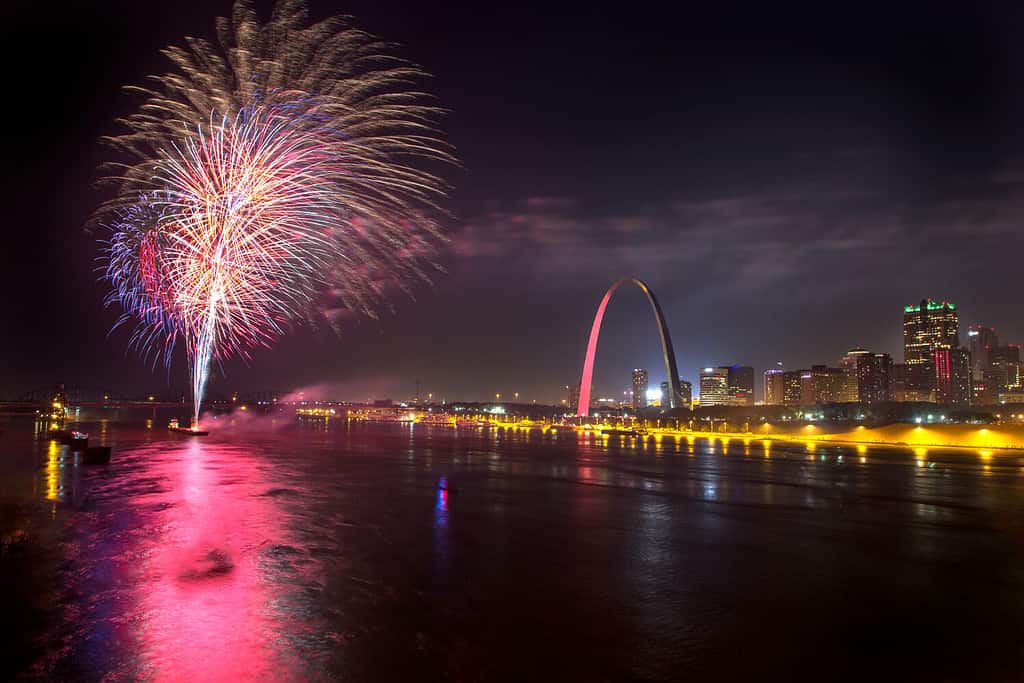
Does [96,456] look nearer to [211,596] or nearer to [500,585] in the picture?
[211,596]


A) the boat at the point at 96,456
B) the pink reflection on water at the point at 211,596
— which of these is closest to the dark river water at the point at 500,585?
the pink reflection on water at the point at 211,596

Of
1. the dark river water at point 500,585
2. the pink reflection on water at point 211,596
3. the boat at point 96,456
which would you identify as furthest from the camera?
the boat at point 96,456

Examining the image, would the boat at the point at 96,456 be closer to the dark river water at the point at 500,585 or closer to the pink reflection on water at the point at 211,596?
the dark river water at the point at 500,585

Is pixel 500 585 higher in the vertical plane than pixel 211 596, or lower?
lower

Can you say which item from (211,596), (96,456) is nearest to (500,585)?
(211,596)

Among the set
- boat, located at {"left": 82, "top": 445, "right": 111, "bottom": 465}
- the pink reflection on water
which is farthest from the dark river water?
boat, located at {"left": 82, "top": 445, "right": 111, "bottom": 465}

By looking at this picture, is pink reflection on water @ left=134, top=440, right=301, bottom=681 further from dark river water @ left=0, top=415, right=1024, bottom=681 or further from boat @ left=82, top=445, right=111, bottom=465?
boat @ left=82, top=445, right=111, bottom=465
